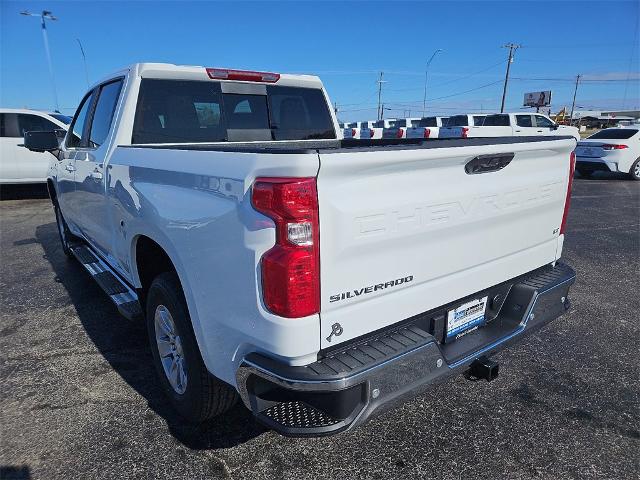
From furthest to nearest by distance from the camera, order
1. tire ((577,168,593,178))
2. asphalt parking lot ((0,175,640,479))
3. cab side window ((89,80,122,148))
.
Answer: tire ((577,168,593,178)), cab side window ((89,80,122,148)), asphalt parking lot ((0,175,640,479))

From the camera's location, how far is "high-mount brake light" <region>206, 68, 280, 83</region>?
359 cm

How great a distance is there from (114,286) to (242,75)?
6.65ft

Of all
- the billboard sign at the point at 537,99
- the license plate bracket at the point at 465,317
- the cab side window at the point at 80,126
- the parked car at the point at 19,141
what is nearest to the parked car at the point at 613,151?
the license plate bracket at the point at 465,317

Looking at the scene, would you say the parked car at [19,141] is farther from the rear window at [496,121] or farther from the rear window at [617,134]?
the rear window at [496,121]

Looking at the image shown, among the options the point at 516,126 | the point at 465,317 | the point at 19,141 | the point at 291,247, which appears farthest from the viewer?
the point at 516,126

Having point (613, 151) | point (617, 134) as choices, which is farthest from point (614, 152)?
point (617, 134)

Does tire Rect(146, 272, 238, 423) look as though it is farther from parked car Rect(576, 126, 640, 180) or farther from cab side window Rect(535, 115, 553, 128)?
cab side window Rect(535, 115, 553, 128)

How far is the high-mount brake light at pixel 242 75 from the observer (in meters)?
3.59

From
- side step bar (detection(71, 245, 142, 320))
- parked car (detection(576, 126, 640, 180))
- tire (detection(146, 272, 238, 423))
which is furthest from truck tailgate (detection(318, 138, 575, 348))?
parked car (detection(576, 126, 640, 180))

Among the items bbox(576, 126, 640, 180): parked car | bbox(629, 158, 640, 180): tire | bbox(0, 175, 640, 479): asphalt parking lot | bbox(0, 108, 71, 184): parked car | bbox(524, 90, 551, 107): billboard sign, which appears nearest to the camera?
bbox(0, 175, 640, 479): asphalt parking lot

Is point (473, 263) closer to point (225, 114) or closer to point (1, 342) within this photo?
point (225, 114)

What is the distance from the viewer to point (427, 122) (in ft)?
86.6

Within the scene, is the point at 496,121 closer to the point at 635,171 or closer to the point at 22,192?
the point at 635,171

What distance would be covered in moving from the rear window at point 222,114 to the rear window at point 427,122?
22.1 m
